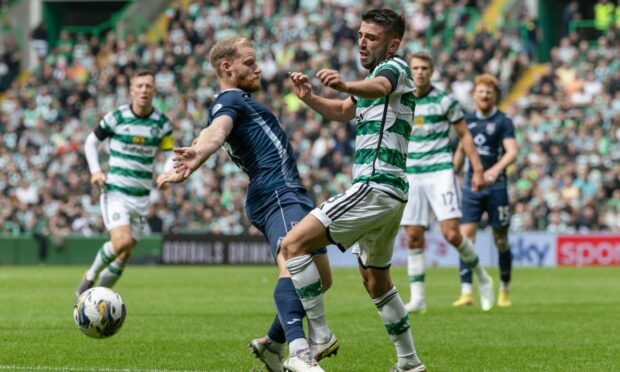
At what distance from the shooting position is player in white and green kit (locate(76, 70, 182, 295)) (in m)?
14.0

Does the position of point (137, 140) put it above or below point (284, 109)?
above

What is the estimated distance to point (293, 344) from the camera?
24.8 ft

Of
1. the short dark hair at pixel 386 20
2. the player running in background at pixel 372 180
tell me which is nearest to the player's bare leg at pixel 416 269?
the player running in background at pixel 372 180

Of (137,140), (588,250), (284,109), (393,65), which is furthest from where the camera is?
(284,109)

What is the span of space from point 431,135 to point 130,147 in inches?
138

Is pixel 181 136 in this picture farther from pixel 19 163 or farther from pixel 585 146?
pixel 585 146

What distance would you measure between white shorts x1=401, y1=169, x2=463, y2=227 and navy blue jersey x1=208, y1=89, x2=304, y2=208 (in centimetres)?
562

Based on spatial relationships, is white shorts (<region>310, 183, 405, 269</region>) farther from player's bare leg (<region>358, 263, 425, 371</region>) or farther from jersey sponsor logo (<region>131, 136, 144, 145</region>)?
jersey sponsor logo (<region>131, 136, 144, 145</region>)

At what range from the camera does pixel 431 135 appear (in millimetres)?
13859

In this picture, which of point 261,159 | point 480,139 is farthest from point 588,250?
point 261,159

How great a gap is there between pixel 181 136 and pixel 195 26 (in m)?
5.10

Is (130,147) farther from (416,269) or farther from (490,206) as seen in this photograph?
(490,206)

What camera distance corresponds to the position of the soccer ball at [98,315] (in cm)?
882

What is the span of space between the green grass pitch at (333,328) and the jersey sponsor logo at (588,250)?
268 inches
